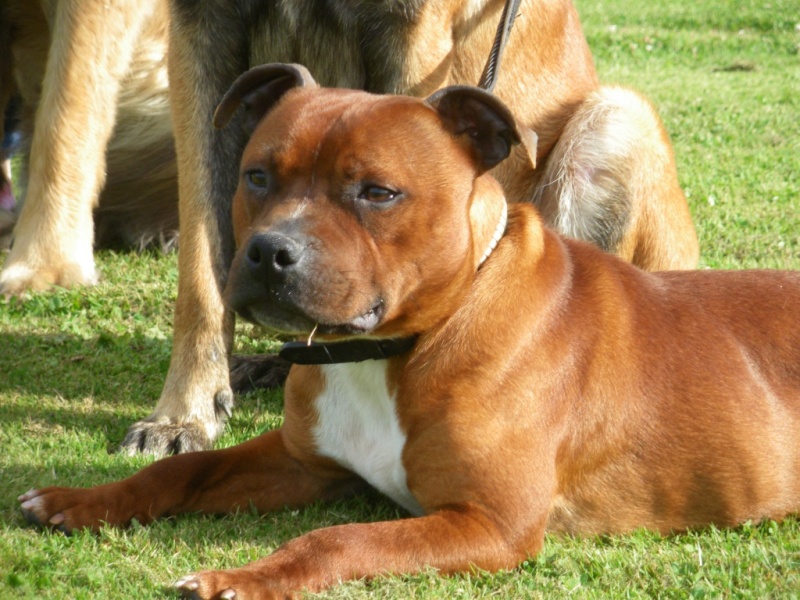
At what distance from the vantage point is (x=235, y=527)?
3.30 metres

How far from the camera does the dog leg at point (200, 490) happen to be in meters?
3.19

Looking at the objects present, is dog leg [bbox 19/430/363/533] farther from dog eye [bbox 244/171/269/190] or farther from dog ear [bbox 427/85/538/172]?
dog ear [bbox 427/85/538/172]

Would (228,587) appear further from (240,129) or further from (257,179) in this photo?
(240,129)

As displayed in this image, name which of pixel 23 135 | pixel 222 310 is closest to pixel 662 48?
pixel 23 135

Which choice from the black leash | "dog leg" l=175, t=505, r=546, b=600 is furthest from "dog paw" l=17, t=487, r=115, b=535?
the black leash

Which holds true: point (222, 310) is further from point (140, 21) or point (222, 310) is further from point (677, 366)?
point (140, 21)

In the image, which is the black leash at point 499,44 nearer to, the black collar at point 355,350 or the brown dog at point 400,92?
the brown dog at point 400,92

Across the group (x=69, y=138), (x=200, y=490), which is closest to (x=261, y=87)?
(x=200, y=490)

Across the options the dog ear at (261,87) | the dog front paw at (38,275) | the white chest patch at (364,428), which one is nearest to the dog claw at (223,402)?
the white chest patch at (364,428)

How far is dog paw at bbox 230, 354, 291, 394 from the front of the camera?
15.0 ft

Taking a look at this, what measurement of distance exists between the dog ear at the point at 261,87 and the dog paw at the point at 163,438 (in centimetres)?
111

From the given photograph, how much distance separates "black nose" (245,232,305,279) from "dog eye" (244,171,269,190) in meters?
0.27

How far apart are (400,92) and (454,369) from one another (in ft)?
4.37

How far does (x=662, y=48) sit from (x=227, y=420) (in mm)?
11214
